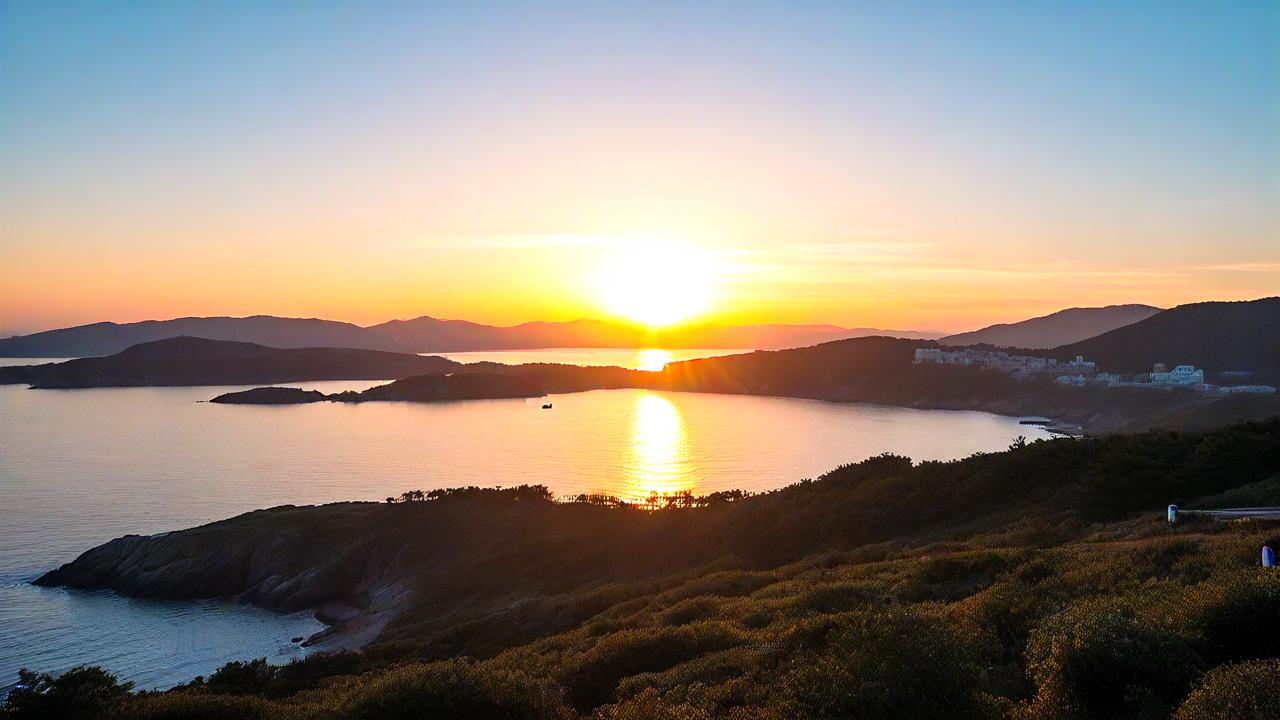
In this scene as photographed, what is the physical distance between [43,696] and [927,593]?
1248 centimetres

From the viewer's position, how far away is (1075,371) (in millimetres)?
126000

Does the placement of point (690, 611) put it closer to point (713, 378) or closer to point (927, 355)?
point (927, 355)

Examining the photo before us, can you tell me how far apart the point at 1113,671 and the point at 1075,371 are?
446 ft

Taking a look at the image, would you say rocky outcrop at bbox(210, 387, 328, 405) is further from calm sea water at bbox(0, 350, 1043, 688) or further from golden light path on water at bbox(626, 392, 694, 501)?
golden light path on water at bbox(626, 392, 694, 501)

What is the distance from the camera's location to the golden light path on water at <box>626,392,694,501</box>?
62188 millimetres

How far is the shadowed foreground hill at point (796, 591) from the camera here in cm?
693

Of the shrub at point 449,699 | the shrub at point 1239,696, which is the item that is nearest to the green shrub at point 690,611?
the shrub at point 449,699

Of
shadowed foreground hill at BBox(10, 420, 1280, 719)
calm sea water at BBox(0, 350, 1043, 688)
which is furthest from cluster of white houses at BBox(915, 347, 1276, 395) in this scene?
shadowed foreground hill at BBox(10, 420, 1280, 719)

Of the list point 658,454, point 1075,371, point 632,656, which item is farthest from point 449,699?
point 1075,371

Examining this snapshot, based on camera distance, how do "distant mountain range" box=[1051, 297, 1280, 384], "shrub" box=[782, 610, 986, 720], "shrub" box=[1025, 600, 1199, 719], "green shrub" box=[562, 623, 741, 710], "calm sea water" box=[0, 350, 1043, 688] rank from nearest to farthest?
"shrub" box=[1025, 600, 1199, 719], "shrub" box=[782, 610, 986, 720], "green shrub" box=[562, 623, 741, 710], "calm sea water" box=[0, 350, 1043, 688], "distant mountain range" box=[1051, 297, 1280, 384]

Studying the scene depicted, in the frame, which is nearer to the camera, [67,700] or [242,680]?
[67,700]

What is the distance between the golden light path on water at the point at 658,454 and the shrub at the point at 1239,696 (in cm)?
5183

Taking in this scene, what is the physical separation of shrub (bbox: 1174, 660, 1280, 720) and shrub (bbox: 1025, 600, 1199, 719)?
580 mm

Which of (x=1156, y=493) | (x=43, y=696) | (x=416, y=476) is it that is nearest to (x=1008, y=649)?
(x=43, y=696)
